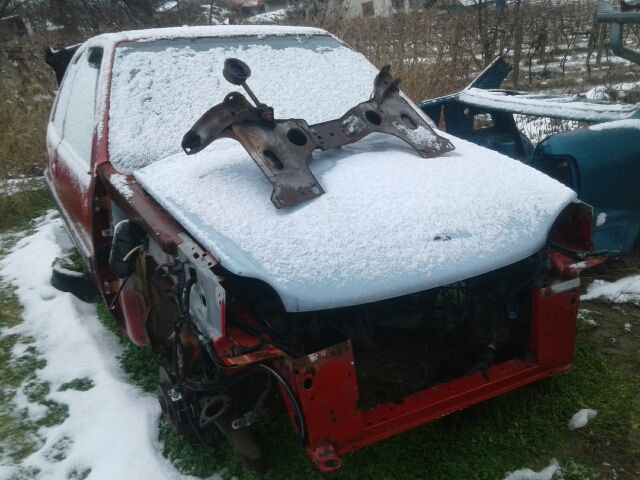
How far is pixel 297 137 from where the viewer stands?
2.44m

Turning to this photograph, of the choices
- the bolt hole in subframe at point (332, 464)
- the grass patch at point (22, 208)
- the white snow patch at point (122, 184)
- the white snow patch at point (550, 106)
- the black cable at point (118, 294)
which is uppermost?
the white snow patch at point (122, 184)

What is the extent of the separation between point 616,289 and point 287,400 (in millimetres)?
2276

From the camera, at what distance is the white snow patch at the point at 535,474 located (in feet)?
6.74

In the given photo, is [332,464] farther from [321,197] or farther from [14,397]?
[14,397]

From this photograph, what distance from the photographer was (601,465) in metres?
2.08

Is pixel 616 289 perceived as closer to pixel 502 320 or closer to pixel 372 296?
pixel 502 320

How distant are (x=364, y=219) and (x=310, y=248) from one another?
0.82ft

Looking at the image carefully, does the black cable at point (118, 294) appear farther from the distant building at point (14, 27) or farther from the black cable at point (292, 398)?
the distant building at point (14, 27)

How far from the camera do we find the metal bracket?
2.17 metres

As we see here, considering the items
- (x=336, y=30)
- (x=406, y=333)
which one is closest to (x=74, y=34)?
(x=336, y=30)

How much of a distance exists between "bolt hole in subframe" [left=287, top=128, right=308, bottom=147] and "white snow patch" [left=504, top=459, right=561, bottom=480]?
153 cm

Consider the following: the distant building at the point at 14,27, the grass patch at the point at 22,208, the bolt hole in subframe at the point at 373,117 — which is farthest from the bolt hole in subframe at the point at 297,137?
the distant building at the point at 14,27

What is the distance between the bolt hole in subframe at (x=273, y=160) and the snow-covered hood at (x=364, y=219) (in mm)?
88

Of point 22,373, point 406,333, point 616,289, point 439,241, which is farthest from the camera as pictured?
point 616,289
